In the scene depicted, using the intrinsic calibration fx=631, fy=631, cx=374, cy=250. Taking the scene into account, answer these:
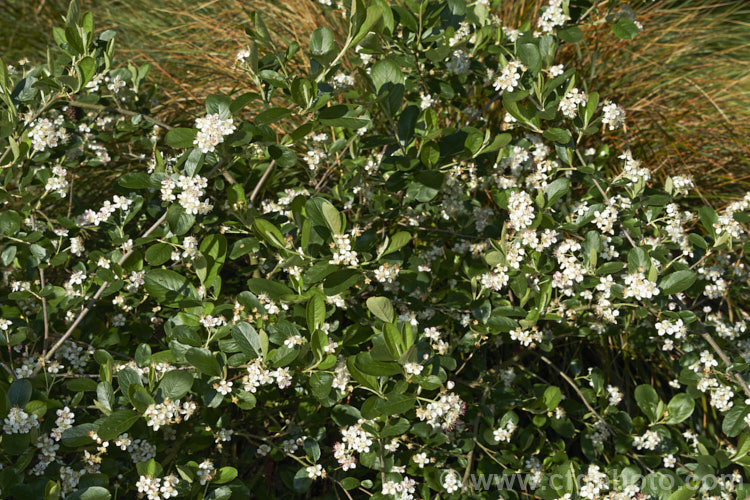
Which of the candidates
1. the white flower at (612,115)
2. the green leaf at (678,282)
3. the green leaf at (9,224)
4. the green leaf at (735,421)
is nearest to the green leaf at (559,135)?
the white flower at (612,115)

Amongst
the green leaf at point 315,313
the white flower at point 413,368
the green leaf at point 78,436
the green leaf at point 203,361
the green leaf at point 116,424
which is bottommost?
the green leaf at point 78,436

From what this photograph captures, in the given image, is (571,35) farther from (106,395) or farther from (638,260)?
(106,395)

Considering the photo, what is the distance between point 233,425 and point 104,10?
3619 mm

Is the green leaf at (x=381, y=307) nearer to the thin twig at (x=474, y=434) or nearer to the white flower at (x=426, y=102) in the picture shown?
the thin twig at (x=474, y=434)

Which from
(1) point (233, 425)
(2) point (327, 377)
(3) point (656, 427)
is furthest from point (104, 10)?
(3) point (656, 427)

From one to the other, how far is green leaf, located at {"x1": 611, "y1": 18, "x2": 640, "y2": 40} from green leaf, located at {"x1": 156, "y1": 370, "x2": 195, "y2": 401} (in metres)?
1.41

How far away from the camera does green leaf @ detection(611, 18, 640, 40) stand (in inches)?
67.7

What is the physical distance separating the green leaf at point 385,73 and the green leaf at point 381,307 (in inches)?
22.8

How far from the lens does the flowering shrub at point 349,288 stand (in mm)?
1343

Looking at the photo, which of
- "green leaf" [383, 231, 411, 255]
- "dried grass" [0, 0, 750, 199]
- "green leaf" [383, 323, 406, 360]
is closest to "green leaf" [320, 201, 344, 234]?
"green leaf" [383, 231, 411, 255]

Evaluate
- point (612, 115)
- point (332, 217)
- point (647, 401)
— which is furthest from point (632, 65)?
point (332, 217)

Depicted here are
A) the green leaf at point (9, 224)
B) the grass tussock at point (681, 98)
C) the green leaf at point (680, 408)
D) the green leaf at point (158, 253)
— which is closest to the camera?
the green leaf at point (158, 253)

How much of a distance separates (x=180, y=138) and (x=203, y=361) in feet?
1.59

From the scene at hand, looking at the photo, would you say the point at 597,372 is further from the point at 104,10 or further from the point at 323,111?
the point at 104,10
